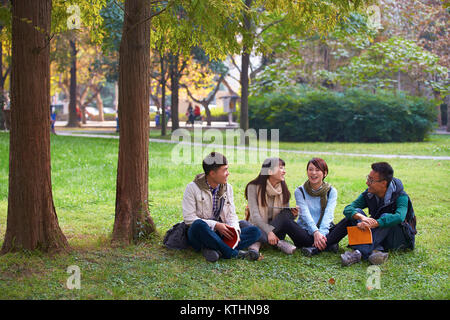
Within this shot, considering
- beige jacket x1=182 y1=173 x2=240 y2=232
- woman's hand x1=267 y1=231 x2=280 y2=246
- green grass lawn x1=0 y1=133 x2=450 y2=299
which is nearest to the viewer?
green grass lawn x1=0 y1=133 x2=450 y2=299

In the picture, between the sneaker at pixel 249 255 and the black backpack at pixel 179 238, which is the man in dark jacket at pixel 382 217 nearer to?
the sneaker at pixel 249 255

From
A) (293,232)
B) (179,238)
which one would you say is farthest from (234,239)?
(293,232)

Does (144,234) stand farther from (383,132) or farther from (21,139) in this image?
(383,132)

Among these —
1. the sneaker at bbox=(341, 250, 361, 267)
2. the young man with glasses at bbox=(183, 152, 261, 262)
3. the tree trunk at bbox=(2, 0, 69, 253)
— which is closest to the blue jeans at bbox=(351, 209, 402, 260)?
the sneaker at bbox=(341, 250, 361, 267)

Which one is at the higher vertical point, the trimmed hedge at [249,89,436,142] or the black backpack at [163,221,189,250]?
the trimmed hedge at [249,89,436,142]

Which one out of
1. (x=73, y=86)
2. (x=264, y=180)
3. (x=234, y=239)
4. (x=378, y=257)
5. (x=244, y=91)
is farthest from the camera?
(x=73, y=86)

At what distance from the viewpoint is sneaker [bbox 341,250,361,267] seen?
514 centimetres

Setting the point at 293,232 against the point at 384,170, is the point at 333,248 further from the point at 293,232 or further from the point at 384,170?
the point at 384,170

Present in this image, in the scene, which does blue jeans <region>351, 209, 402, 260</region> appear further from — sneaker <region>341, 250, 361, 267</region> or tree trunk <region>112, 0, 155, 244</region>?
tree trunk <region>112, 0, 155, 244</region>

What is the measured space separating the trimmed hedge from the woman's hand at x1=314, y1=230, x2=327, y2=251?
55.3ft

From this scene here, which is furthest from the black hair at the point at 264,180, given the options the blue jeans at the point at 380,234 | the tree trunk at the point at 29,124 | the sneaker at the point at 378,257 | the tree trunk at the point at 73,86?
the tree trunk at the point at 73,86

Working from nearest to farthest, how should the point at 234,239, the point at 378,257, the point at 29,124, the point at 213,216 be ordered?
1. the point at 29,124
2. the point at 378,257
3. the point at 234,239
4. the point at 213,216

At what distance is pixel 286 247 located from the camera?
5566 mm

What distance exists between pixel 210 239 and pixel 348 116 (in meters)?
17.7
